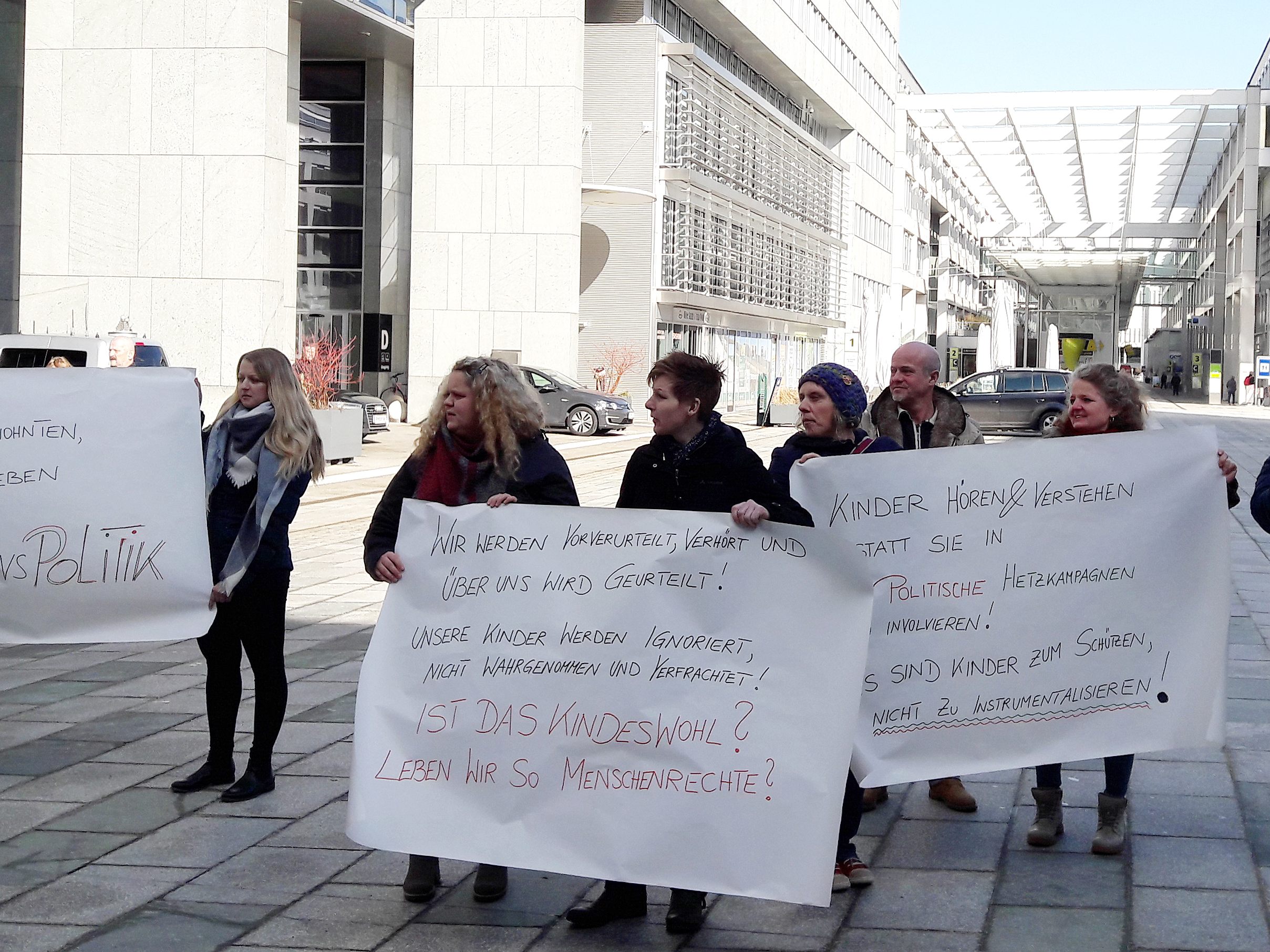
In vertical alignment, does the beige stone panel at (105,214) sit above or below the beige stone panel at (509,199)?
below

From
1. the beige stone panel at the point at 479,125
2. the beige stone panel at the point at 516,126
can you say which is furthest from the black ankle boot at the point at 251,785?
the beige stone panel at the point at 479,125

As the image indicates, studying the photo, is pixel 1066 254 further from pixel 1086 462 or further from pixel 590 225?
pixel 1086 462

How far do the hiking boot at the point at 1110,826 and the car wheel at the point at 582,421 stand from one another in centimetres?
2684

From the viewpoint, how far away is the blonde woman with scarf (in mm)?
5672

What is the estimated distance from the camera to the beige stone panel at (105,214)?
90.5ft

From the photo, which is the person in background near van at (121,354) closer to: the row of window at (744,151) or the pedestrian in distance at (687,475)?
the pedestrian in distance at (687,475)

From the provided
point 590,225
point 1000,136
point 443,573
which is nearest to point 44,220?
point 590,225

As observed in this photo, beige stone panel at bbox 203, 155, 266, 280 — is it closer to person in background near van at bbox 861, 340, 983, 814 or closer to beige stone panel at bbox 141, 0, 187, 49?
beige stone panel at bbox 141, 0, 187, 49

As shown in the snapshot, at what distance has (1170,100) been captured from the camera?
177ft

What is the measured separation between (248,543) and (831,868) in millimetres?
2722

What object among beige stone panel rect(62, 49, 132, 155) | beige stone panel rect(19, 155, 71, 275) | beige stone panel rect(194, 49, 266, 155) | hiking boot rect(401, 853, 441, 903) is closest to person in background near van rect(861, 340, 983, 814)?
hiking boot rect(401, 853, 441, 903)

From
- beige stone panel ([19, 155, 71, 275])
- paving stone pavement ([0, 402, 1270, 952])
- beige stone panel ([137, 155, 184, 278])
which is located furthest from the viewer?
beige stone panel ([19, 155, 71, 275])

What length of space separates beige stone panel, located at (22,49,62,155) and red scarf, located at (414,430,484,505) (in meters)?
25.8

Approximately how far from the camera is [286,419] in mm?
5703
